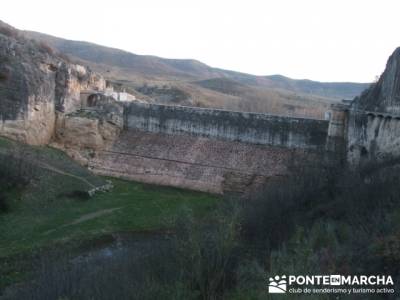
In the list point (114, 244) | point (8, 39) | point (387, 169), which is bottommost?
point (114, 244)

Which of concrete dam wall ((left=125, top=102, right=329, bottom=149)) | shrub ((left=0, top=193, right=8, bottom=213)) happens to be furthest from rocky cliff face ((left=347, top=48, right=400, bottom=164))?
shrub ((left=0, top=193, right=8, bottom=213))

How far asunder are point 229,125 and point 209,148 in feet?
4.96

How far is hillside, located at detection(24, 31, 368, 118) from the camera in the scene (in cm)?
5303

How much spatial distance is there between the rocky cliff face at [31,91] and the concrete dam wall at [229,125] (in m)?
3.71

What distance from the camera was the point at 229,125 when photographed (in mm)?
23031

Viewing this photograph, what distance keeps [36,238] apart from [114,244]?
89.0 inches

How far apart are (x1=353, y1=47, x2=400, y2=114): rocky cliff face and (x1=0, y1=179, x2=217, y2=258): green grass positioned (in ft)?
25.0

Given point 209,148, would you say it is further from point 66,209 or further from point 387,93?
point 387,93

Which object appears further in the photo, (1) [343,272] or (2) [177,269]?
(2) [177,269]

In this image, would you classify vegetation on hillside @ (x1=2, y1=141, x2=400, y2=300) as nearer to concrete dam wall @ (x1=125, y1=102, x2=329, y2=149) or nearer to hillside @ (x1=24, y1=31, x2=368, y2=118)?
concrete dam wall @ (x1=125, y1=102, x2=329, y2=149)

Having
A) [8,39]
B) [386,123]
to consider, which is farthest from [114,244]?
[8,39]

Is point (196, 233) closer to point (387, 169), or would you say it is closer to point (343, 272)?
point (343, 272)

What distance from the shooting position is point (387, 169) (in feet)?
41.9

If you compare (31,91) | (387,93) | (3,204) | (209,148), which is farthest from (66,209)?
(387,93)
